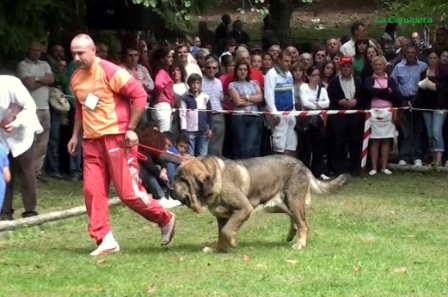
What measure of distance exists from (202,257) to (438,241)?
2.75 m

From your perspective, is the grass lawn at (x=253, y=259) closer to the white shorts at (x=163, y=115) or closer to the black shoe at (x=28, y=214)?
the black shoe at (x=28, y=214)

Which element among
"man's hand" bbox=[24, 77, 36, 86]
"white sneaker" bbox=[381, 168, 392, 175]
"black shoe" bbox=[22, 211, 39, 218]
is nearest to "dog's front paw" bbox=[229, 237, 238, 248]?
"black shoe" bbox=[22, 211, 39, 218]

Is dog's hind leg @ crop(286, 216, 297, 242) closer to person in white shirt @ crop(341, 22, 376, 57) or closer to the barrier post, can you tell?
the barrier post

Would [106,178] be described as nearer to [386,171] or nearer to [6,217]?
[6,217]

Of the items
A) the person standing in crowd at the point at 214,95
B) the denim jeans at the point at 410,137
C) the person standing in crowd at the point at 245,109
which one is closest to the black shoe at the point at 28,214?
the person standing in crowd at the point at 214,95

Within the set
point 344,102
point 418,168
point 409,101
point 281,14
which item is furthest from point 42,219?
point 281,14

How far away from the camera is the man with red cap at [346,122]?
17.7 m

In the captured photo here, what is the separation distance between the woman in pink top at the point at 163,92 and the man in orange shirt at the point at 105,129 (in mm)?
5221

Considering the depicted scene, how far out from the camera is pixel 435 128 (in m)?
18.1

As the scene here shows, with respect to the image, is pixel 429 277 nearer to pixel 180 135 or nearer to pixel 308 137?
pixel 180 135

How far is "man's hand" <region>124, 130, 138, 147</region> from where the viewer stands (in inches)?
406

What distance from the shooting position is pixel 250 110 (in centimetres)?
1709

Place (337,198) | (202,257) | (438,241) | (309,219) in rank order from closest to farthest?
(202,257)
(438,241)
(309,219)
(337,198)

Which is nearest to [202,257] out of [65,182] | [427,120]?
[65,182]
